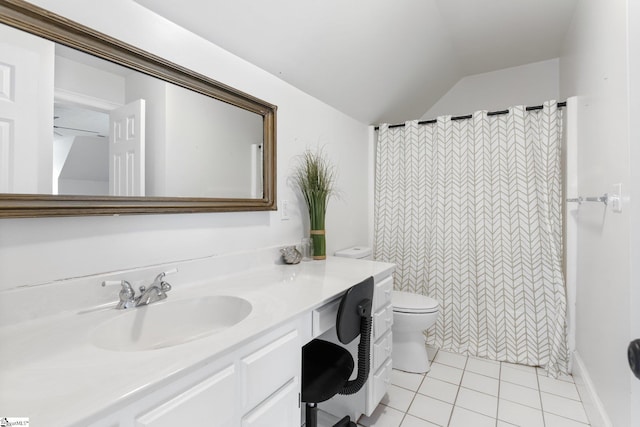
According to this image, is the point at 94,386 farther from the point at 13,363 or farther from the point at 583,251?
the point at 583,251

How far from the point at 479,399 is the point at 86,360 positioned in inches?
78.2

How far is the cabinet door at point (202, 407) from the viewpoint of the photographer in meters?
0.63

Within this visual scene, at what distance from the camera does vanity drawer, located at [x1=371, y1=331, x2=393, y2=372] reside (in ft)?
5.14

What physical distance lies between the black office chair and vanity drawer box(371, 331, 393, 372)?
0.75 ft

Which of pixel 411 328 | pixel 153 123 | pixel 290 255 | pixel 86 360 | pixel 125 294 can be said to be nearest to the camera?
pixel 86 360

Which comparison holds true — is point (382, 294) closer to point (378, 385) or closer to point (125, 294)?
point (378, 385)

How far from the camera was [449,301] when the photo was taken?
7.91ft

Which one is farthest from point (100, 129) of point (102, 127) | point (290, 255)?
point (290, 255)

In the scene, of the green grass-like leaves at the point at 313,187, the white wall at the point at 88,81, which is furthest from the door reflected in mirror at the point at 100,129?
the green grass-like leaves at the point at 313,187

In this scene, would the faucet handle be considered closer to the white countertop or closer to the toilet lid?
the white countertop

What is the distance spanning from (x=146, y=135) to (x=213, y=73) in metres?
0.46

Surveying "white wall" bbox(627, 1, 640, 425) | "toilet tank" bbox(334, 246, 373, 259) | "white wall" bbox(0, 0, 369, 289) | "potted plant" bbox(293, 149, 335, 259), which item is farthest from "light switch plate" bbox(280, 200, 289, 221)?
"white wall" bbox(627, 1, 640, 425)

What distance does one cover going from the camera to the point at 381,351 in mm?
1641

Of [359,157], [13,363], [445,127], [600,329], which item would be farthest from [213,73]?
[600,329]
